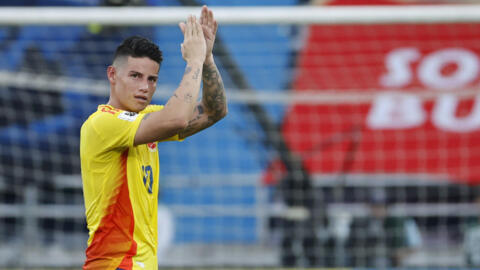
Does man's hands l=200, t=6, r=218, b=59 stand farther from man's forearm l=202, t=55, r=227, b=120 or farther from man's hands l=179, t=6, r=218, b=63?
man's forearm l=202, t=55, r=227, b=120

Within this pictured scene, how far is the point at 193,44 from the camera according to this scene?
3.11 meters

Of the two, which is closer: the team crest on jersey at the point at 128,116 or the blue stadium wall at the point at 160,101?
the team crest on jersey at the point at 128,116

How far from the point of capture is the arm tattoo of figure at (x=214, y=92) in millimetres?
3527

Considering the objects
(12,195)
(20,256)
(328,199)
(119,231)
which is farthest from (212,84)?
(12,195)

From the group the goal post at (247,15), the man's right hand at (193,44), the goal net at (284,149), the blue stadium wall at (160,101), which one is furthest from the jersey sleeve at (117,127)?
the blue stadium wall at (160,101)

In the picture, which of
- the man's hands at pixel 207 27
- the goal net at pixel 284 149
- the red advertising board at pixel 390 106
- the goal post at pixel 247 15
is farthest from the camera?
the red advertising board at pixel 390 106

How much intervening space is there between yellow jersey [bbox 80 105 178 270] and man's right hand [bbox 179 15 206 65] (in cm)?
34

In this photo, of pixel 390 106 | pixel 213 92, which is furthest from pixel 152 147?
pixel 390 106

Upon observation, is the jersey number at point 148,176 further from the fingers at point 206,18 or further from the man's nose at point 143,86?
the fingers at point 206,18

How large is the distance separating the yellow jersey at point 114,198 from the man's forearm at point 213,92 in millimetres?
524

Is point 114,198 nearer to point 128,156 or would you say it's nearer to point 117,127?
point 128,156

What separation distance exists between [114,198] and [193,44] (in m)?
0.79

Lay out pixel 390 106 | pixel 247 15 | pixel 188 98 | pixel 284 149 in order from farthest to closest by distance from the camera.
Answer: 1. pixel 390 106
2. pixel 284 149
3. pixel 247 15
4. pixel 188 98

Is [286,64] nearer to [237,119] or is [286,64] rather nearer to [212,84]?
[237,119]
